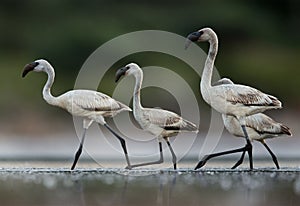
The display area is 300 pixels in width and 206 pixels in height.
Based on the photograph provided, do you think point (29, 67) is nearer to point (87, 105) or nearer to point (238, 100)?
point (87, 105)

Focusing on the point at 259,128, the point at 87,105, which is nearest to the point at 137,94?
the point at 87,105

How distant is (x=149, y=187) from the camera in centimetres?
1226

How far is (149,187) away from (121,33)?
47.7 ft

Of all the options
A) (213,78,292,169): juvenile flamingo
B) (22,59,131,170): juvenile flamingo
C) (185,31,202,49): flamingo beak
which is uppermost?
(185,31,202,49): flamingo beak

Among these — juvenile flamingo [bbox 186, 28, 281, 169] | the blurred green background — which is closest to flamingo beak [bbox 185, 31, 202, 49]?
juvenile flamingo [bbox 186, 28, 281, 169]

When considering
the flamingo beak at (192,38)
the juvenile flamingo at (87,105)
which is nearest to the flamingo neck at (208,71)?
the flamingo beak at (192,38)

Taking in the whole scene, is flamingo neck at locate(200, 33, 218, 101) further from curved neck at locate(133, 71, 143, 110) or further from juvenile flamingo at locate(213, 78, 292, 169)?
curved neck at locate(133, 71, 143, 110)

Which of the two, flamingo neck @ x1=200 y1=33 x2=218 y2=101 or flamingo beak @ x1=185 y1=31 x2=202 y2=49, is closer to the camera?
flamingo neck @ x1=200 y1=33 x2=218 y2=101

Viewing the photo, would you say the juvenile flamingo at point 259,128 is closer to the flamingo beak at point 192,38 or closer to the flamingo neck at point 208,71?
the flamingo neck at point 208,71

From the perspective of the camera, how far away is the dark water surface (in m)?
11.1

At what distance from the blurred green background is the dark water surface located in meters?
9.38

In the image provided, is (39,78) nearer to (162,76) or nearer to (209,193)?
(162,76)

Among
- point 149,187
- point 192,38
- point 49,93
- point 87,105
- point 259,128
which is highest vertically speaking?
point 192,38

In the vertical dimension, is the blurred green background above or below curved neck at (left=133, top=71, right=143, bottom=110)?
above
